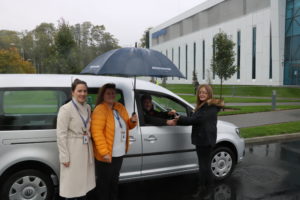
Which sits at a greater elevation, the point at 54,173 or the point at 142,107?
the point at 142,107

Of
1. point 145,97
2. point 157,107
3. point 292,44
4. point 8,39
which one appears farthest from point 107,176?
point 8,39

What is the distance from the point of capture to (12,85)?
3414 mm

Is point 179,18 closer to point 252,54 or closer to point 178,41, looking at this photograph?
point 178,41

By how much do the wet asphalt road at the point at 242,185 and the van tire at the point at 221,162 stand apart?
0.13 m

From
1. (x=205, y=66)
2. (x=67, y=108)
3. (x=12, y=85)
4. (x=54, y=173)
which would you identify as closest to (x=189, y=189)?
(x=54, y=173)

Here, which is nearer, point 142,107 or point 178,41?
point 142,107

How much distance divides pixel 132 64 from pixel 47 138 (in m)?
1.39

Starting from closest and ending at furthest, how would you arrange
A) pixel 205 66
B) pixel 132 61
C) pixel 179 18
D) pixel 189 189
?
pixel 132 61 → pixel 189 189 → pixel 205 66 → pixel 179 18

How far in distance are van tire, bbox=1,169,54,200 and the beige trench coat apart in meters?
0.54

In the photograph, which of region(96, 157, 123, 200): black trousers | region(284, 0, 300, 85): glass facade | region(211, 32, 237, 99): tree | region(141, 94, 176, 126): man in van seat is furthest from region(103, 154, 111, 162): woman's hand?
region(284, 0, 300, 85): glass facade

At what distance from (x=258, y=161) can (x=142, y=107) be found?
3.38 meters

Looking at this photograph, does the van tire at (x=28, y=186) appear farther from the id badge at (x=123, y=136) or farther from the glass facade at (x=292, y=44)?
the glass facade at (x=292, y=44)

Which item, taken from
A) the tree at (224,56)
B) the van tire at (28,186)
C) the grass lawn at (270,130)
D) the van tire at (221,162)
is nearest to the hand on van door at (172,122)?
the van tire at (221,162)

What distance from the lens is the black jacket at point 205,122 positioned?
157 inches
